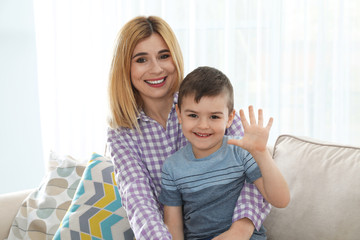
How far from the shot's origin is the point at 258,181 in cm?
150

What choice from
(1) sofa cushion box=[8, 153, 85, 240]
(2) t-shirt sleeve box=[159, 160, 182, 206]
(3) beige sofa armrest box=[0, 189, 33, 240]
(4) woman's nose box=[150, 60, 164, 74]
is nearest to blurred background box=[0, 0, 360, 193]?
(1) sofa cushion box=[8, 153, 85, 240]

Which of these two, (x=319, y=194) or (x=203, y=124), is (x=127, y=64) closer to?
(x=203, y=124)

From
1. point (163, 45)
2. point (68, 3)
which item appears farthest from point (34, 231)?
Answer: point (68, 3)

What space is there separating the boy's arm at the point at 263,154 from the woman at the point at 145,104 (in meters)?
0.32

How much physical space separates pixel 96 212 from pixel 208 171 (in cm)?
63

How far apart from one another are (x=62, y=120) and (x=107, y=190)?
4.74ft

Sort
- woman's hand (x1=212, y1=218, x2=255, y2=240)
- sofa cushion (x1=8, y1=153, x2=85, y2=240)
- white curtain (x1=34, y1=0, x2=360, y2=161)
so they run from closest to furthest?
woman's hand (x1=212, y1=218, x2=255, y2=240) < sofa cushion (x1=8, y1=153, x2=85, y2=240) < white curtain (x1=34, y1=0, x2=360, y2=161)

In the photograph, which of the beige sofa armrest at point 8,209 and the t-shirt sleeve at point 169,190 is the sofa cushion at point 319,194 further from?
the beige sofa armrest at point 8,209

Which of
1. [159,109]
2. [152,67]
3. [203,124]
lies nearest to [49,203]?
[159,109]

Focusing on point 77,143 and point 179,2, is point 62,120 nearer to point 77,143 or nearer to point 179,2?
point 77,143

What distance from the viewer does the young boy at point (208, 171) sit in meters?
1.48

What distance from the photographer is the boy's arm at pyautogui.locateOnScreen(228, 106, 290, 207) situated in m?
1.39

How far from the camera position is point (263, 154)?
4.59 ft

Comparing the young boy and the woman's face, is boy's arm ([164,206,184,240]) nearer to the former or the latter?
the young boy
